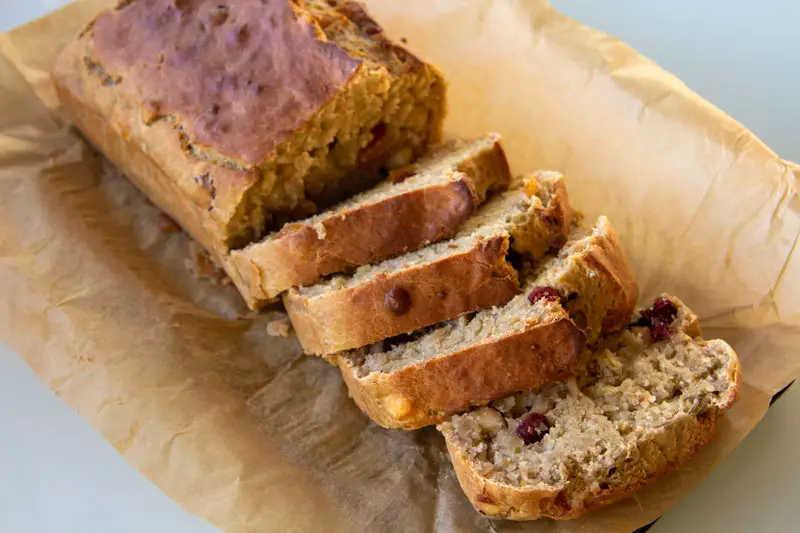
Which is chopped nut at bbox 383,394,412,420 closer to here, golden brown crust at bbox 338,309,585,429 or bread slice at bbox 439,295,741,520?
golden brown crust at bbox 338,309,585,429

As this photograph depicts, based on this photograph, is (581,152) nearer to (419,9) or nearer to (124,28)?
(419,9)

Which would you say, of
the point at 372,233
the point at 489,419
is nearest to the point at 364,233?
the point at 372,233

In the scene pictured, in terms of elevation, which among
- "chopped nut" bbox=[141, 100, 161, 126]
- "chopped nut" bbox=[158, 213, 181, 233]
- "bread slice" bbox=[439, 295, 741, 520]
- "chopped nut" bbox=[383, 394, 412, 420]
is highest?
"chopped nut" bbox=[141, 100, 161, 126]

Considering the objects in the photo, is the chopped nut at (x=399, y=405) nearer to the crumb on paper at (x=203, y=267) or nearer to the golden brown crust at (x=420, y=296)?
the golden brown crust at (x=420, y=296)

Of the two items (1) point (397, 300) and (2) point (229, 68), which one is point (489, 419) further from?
(2) point (229, 68)

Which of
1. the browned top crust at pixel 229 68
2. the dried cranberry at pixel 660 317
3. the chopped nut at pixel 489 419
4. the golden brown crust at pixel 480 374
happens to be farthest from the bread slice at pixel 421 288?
the browned top crust at pixel 229 68

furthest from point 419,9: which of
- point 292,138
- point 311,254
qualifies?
point 311,254

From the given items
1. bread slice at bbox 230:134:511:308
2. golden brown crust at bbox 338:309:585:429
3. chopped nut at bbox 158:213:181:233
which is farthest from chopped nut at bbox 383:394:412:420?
chopped nut at bbox 158:213:181:233

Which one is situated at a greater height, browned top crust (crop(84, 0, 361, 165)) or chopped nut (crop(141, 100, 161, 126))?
browned top crust (crop(84, 0, 361, 165))
